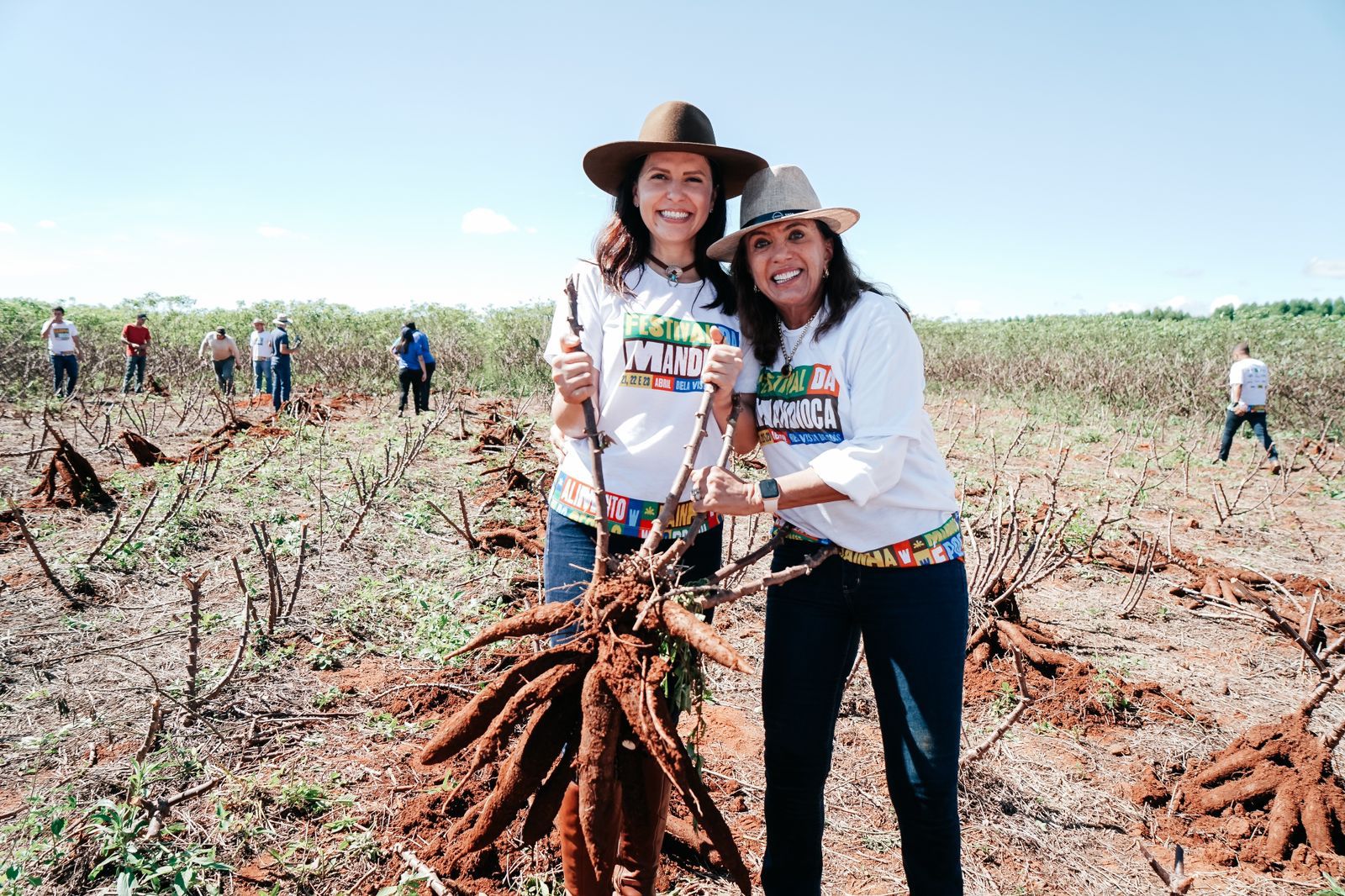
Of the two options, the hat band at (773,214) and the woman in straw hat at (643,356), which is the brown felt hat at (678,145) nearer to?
the woman in straw hat at (643,356)

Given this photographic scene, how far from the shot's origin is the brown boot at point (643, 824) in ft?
4.68

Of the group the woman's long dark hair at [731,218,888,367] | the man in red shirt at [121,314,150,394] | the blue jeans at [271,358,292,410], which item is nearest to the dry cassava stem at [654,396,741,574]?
the woman's long dark hair at [731,218,888,367]

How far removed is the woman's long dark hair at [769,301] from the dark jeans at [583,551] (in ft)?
1.38

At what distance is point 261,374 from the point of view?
12.9m

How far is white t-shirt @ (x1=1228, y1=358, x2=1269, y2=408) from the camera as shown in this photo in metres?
9.15

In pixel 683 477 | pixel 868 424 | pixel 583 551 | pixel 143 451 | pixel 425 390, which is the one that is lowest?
pixel 143 451

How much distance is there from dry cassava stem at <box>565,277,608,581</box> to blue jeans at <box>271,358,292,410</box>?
11924 mm

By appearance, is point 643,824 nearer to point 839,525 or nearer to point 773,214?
point 839,525

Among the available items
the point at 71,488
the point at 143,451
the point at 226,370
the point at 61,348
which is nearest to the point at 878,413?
the point at 71,488

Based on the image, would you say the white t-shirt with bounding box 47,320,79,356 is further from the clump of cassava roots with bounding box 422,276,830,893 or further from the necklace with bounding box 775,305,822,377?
the necklace with bounding box 775,305,822,377

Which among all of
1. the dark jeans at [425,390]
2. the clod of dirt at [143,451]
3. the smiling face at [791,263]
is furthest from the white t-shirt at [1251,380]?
the clod of dirt at [143,451]

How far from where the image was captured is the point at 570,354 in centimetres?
151

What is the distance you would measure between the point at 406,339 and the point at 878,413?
422 inches

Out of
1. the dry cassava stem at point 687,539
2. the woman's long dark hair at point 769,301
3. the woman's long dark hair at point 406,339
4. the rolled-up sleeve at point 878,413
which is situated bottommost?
the dry cassava stem at point 687,539
